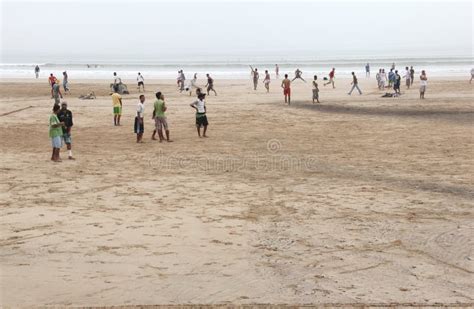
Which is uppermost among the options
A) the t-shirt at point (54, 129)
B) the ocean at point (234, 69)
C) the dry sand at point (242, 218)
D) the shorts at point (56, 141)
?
the ocean at point (234, 69)

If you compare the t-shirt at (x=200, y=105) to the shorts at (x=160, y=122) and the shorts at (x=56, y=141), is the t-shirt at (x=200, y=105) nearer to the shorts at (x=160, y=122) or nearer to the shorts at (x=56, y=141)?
the shorts at (x=160, y=122)

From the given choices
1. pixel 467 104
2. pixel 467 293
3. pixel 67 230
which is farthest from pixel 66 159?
pixel 467 104

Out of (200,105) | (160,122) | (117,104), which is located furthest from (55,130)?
(117,104)

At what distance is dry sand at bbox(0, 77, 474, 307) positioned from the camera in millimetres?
7004

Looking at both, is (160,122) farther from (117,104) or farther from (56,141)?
(56,141)

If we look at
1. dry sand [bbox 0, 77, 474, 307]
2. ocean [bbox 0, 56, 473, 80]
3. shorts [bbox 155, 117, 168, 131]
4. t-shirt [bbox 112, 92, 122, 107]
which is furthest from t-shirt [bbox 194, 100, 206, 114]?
ocean [bbox 0, 56, 473, 80]

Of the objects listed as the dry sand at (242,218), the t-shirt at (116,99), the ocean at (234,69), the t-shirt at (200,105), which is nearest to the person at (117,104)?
the t-shirt at (116,99)

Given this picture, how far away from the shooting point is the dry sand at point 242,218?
7.00 metres

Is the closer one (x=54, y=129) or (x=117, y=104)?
(x=54, y=129)

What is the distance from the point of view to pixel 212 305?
650cm

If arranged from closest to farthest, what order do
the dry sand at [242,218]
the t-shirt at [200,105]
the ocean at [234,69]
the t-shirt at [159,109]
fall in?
the dry sand at [242,218] < the t-shirt at [159,109] < the t-shirt at [200,105] < the ocean at [234,69]

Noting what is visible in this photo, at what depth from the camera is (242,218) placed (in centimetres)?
999

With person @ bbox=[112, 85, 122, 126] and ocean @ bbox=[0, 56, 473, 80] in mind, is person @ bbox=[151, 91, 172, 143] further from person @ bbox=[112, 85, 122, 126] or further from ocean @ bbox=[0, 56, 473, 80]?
ocean @ bbox=[0, 56, 473, 80]

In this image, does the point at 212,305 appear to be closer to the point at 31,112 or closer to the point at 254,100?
the point at 31,112
